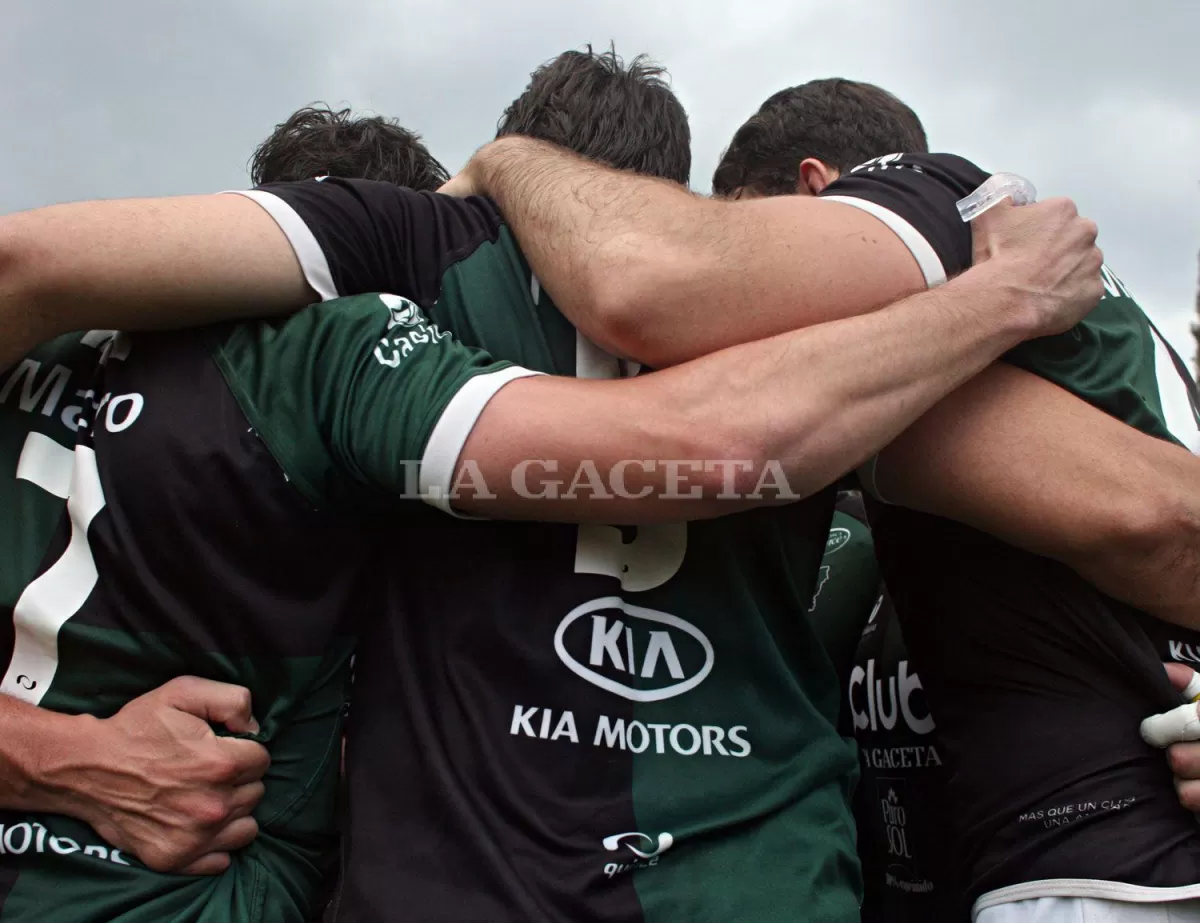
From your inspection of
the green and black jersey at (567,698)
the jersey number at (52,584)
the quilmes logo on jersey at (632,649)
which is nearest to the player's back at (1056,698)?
the green and black jersey at (567,698)

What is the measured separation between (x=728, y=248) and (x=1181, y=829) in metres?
1.30

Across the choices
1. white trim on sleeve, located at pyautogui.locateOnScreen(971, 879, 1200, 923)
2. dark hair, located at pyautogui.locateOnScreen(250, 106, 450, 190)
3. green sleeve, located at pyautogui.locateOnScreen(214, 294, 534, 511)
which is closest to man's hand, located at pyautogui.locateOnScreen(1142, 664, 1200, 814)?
white trim on sleeve, located at pyautogui.locateOnScreen(971, 879, 1200, 923)

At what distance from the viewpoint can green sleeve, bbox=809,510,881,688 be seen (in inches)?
97.1

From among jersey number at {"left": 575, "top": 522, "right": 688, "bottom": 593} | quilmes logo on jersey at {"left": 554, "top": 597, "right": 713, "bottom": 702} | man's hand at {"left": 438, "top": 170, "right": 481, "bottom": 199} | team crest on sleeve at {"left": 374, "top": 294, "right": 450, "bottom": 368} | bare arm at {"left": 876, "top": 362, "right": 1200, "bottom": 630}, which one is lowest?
quilmes logo on jersey at {"left": 554, "top": 597, "right": 713, "bottom": 702}

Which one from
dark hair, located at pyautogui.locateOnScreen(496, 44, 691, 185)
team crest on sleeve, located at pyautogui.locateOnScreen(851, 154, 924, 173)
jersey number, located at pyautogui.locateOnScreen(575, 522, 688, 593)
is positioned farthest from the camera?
dark hair, located at pyautogui.locateOnScreen(496, 44, 691, 185)

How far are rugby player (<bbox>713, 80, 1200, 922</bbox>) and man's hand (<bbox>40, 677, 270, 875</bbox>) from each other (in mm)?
1211

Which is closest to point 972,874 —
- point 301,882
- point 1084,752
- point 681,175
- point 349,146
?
point 1084,752

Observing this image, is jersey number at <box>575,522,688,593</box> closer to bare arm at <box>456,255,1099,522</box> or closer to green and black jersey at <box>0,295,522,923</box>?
bare arm at <box>456,255,1099,522</box>

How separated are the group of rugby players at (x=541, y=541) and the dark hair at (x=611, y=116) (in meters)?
0.90

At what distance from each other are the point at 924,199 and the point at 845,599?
109 cm

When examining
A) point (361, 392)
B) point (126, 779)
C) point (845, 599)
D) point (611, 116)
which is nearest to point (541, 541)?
point (361, 392)

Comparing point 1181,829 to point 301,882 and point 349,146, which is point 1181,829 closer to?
point 301,882

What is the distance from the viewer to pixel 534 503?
1.48 metres

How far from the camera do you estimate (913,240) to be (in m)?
1.70
